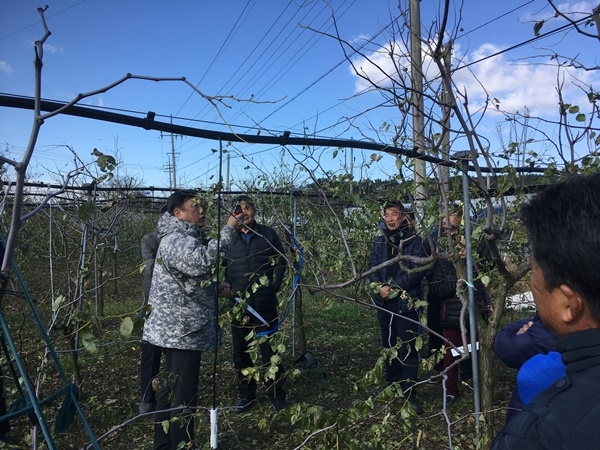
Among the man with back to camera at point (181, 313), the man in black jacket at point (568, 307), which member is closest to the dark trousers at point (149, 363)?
the man with back to camera at point (181, 313)

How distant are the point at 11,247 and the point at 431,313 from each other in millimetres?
4037

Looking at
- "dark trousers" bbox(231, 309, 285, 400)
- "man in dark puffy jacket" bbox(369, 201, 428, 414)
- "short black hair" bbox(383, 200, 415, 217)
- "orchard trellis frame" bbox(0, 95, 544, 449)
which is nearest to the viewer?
"orchard trellis frame" bbox(0, 95, 544, 449)

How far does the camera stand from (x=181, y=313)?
2926 millimetres

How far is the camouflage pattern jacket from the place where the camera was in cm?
286

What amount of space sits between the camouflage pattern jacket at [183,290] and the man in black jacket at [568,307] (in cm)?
209

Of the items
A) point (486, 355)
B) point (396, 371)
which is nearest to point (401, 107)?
point (486, 355)

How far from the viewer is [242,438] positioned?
369 centimetres

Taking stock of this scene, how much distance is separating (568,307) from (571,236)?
5.5 inches

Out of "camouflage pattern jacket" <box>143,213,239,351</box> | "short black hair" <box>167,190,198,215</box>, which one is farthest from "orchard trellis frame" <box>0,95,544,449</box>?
"short black hair" <box>167,190,198,215</box>

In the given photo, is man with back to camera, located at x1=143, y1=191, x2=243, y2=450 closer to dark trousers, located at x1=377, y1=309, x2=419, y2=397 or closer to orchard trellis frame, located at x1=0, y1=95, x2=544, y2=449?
orchard trellis frame, located at x1=0, y1=95, x2=544, y2=449

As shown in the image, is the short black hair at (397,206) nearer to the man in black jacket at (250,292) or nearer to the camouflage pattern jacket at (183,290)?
the man in black jacket at (250,292)

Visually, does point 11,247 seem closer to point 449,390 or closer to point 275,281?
point 275,281

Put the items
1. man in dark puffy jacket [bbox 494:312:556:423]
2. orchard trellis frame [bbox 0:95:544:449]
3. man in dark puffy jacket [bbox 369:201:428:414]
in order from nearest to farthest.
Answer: orchard trellis frame [bbox 0:95:544:449] → man in dark puffy jacket [bbox 494:312:556:423] → man in dark puffy jacket [bbox 369:201:428:414]

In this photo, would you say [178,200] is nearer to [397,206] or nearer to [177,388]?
[177,388]
